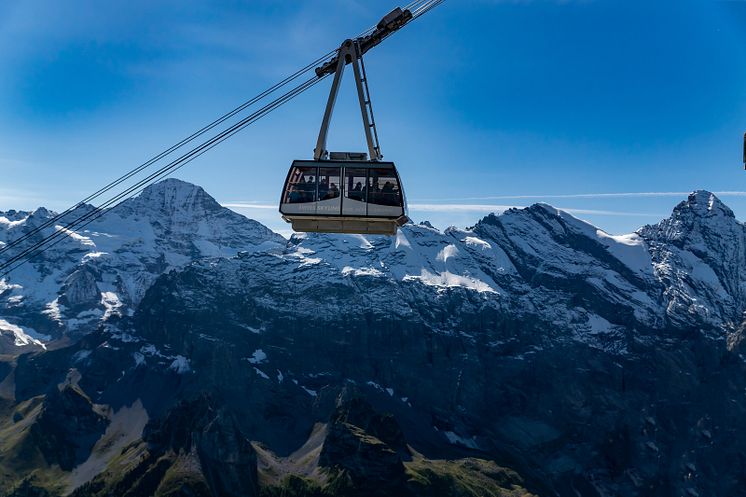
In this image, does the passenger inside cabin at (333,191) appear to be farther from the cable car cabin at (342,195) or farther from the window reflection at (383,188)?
the window reflection at (383,188)

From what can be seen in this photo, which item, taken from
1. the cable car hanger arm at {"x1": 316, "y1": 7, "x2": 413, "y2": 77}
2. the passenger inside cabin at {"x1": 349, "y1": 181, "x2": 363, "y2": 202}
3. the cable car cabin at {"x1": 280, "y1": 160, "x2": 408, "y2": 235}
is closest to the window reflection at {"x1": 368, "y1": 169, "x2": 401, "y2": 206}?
the cable car cabin at {"x1": 280, "y1": 160, "x2": 408, "y2": 235}

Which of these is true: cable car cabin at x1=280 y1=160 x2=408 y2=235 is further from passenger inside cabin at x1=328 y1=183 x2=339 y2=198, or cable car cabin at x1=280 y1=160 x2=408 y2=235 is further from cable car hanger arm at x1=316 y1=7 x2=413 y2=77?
cable car hanger arm at x1=316 y1=7 x2=413 y2=77

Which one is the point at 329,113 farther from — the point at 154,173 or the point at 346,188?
the point at 154,173

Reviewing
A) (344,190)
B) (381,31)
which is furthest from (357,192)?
(381,31)

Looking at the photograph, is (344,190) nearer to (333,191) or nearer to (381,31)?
(333,191)

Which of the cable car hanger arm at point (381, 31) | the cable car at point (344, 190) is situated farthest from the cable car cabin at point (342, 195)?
the cable car hanger arm at point (381, 31)

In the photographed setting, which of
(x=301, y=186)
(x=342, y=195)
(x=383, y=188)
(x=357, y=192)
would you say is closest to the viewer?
(x=383, y=188)

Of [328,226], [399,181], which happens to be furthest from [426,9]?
[328,226]
